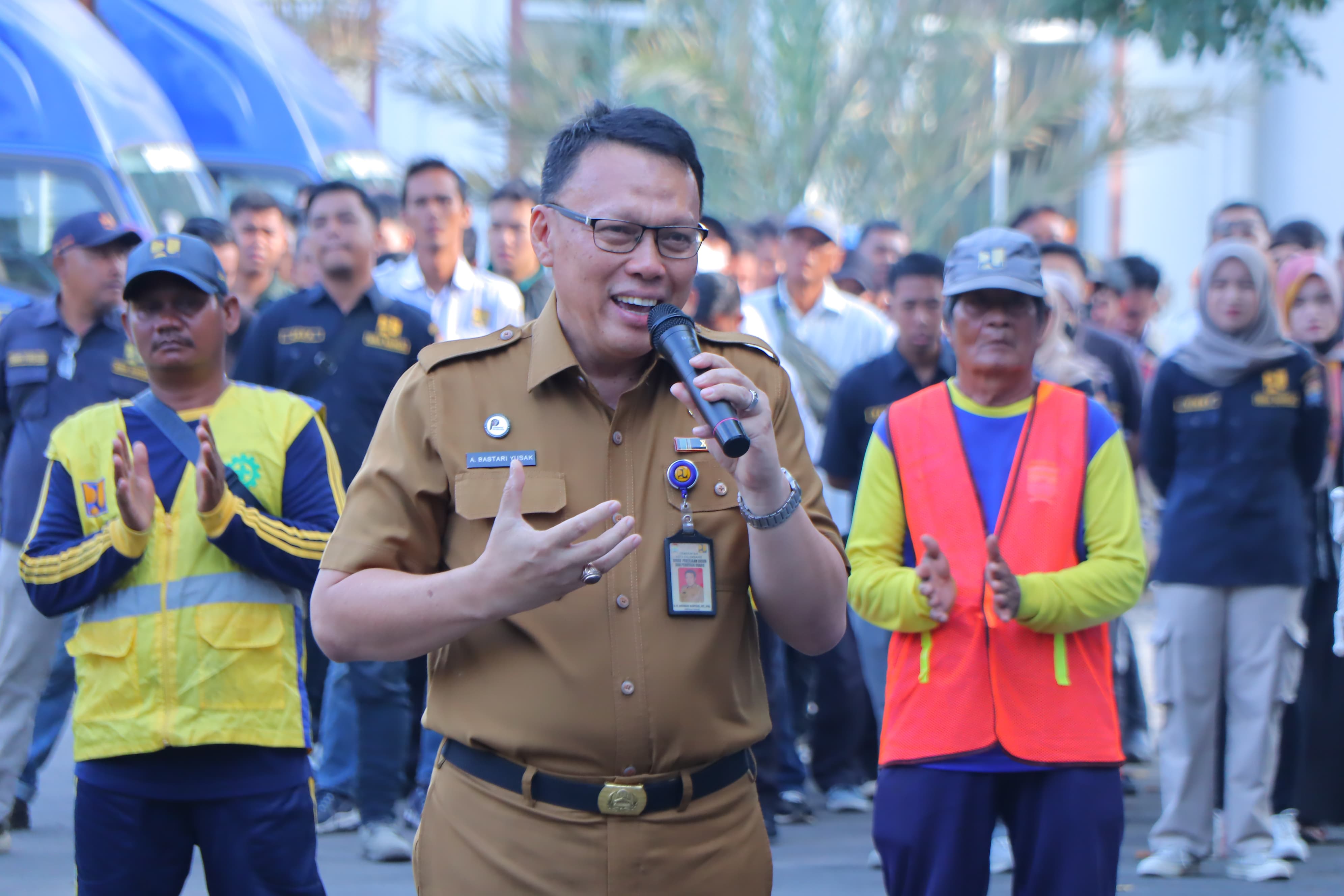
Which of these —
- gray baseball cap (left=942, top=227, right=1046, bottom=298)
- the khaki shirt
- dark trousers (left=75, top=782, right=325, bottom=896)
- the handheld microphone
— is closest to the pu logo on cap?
dark trousers (left=75, top=782, right=325, bottom=896)

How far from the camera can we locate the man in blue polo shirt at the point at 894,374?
6.30 meters

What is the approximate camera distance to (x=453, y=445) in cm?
265

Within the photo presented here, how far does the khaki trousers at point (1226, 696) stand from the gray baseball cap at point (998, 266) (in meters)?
2.09

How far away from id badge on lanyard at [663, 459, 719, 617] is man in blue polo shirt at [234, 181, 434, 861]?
365cm

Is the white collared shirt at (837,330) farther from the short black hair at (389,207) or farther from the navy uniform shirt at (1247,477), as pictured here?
the short black hair at (389,207)

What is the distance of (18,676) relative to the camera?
597 cm

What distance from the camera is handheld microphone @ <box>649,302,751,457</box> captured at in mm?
2318

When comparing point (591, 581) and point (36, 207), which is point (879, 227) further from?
point (591, 581)

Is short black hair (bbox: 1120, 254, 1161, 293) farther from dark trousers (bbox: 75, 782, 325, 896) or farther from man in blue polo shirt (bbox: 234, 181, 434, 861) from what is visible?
dark trousers (bbox: 75, 782, 325, 896)

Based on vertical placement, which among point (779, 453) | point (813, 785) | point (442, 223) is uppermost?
point (442, 223)

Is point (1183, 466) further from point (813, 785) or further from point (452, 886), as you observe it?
point (452, 886)

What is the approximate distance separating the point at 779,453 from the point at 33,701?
14.1ft

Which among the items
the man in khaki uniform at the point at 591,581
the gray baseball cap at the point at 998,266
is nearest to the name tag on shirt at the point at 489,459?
the man in khaki uniform at the point at 591,581

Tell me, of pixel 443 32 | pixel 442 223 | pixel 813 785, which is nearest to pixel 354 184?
pixel 442 223
